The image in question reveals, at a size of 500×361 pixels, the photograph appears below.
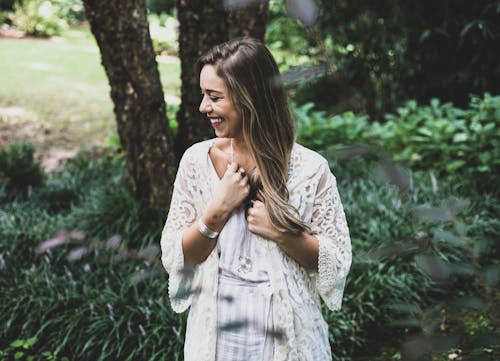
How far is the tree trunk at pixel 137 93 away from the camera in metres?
3.36

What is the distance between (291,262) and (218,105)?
503mm

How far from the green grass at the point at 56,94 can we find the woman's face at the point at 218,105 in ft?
17.2

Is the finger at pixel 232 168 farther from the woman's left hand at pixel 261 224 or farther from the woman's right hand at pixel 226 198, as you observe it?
the woman's left hand at pixel 261 224

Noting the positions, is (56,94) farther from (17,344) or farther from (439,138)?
(17,344)

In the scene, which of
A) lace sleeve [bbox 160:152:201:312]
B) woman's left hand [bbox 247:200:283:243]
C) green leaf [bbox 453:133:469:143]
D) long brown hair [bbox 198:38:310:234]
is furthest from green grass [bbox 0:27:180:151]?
woman's left hand [bbox 247:200:283:243]

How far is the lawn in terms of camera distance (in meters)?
7.49

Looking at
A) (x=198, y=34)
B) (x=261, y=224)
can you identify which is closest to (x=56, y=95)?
(x=198, y=34)

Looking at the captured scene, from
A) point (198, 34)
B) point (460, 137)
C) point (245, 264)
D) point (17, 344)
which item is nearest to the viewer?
point (245, 264)

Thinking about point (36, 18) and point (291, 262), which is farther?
point (36, 18)

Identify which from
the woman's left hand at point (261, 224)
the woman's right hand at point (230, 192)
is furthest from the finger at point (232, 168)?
the woman's left hand at point (261, 224)

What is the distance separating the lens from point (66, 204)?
4.91 meters

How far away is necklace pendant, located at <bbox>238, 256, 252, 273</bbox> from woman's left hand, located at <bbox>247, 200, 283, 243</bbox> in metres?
0.13

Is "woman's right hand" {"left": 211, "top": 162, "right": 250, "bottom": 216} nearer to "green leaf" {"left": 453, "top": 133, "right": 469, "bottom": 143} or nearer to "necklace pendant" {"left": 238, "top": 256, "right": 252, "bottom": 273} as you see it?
"necklace pendant" {"left": 238, "top": 256, "right": 252, "bottom": 273}

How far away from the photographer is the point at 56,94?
934 centimetres
